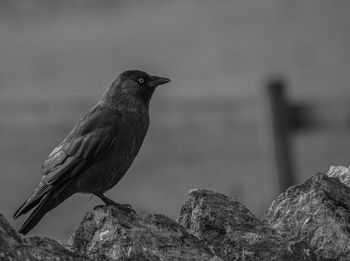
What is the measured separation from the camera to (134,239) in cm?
459

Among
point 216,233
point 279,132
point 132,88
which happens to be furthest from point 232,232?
point 279,132

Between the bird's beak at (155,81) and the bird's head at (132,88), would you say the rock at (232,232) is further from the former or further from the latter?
the bird's beak at (155,81)

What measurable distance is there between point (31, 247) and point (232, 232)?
3.24ft

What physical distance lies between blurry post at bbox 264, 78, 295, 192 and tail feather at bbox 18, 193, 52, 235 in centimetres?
408

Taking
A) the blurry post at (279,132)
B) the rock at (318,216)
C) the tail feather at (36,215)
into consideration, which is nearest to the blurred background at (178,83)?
the blurry post at (279,132)

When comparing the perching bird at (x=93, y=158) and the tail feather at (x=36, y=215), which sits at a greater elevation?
the perching bird at (x=93, y=158)

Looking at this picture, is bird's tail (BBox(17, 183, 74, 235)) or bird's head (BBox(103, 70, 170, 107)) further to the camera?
bird's head (BBox(103, 70, 170, 107))

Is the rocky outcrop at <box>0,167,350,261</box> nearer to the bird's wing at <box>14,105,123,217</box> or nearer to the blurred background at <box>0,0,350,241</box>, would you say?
the bird's wing at <box>14,105,123,217</box>

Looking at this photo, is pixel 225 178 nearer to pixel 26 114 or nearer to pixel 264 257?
pixel 26 114

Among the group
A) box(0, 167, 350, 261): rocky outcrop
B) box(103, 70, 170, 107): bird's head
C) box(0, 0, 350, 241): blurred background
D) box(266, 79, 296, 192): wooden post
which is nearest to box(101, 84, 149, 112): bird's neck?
box(103, 70, 170, 107): bird's head

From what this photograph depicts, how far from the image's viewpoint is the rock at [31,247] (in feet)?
14.0

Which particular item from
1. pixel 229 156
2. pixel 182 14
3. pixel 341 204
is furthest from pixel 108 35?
pixel 341 204

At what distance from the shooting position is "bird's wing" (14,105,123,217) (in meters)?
6.73

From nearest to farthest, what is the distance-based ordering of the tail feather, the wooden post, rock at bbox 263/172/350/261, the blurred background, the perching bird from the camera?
rock at bbox 263/172/350/261 < the tail feather < the perching bird < the wooden post < the blurred background
